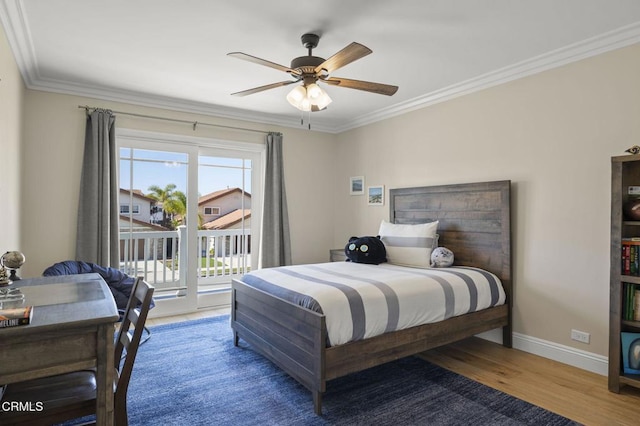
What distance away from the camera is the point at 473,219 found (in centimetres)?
365

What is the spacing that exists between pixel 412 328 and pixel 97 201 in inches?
130

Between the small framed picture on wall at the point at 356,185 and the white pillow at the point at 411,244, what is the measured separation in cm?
129

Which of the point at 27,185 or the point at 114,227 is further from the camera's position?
the point at 114,227

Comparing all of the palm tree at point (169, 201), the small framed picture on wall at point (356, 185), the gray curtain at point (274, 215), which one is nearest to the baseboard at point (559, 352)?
the small framed picture on wall at point (356, 185)

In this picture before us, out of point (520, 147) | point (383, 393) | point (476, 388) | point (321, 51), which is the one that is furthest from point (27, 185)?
point (520, 147)

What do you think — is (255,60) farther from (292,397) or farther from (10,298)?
(292,397)

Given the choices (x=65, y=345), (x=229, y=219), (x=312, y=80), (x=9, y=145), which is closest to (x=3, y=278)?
(x=65, y=345)

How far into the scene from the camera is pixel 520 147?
3355 millimetres

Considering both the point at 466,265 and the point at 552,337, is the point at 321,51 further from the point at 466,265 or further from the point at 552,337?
the point at 552,337

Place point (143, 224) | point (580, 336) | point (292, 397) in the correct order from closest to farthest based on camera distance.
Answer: point (292, 397), point (580, 336), point (143, 224)

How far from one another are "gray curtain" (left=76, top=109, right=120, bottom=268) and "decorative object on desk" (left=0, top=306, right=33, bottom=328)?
2.69 meters

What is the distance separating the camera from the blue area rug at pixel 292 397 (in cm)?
221

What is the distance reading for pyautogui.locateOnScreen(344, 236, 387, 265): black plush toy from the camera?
3.81 metres

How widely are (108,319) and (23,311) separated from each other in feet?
0.98
